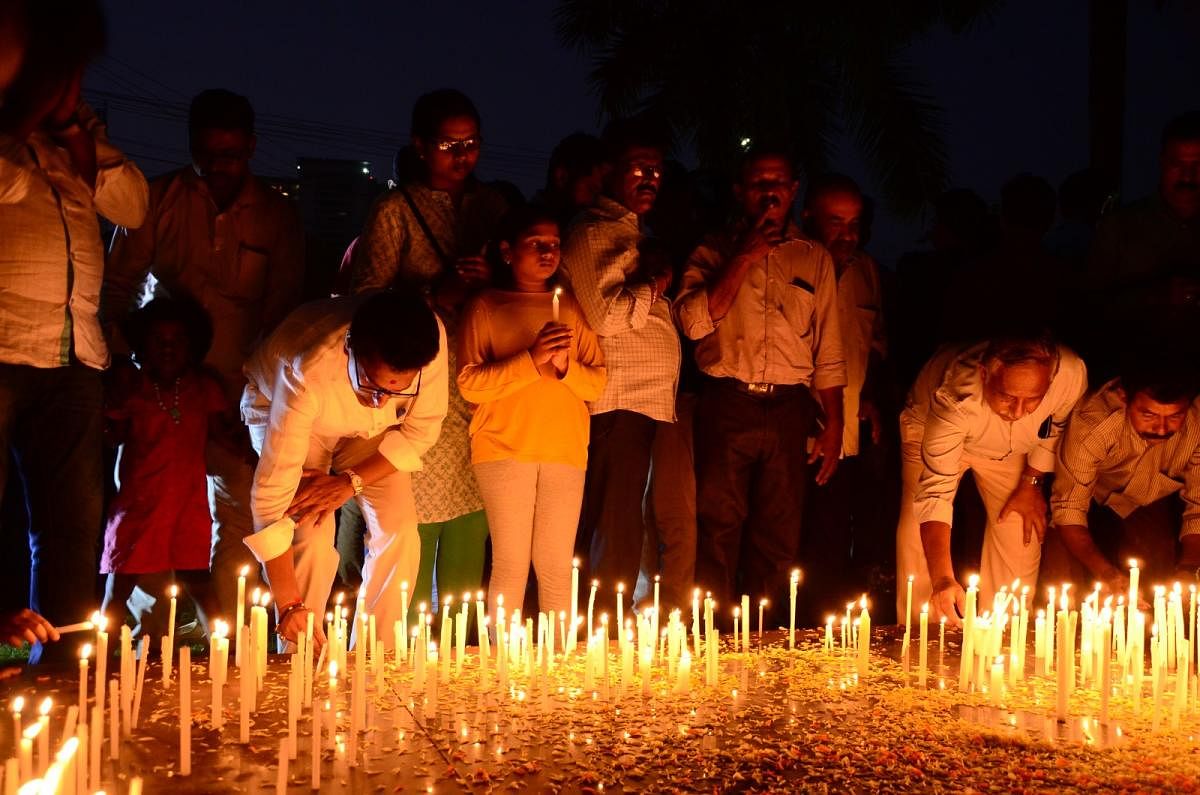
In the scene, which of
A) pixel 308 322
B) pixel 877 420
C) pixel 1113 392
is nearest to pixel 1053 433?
pixel 1113 392

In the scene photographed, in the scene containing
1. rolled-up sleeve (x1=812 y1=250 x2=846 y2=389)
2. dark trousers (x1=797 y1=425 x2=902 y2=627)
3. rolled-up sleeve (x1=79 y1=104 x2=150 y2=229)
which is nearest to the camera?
rolled-up sleeve (x1=79 y1=104 x2=150 y2=229)

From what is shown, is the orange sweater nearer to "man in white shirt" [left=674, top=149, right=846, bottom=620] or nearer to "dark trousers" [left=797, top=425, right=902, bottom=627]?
"man in white shirt" [left=674, top=149, right=846, bottom=620]

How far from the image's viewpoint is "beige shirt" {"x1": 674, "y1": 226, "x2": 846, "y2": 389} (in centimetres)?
609

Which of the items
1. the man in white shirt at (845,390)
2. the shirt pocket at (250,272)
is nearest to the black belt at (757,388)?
the man in white shirt at (845,390)

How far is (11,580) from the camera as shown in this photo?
7.12 m

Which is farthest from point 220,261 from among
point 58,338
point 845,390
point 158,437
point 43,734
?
point 845,390

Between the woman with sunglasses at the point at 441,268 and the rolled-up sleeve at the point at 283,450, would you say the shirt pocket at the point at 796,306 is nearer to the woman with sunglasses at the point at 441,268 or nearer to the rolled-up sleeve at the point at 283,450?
the woman with sunglasses at the point at 441,268

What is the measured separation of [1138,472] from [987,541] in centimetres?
81

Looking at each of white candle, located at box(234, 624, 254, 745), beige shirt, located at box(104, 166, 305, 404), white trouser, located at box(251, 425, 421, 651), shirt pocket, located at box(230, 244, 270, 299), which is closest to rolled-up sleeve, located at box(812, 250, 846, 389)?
white trouser, located at box(251, 425, 421, 651)

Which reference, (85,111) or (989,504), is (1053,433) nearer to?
(989,504)

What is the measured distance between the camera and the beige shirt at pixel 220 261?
5730 mm

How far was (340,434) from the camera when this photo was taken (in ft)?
17.4

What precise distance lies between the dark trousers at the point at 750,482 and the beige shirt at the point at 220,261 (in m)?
2.22

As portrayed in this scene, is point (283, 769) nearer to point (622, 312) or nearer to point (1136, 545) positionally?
point (622, 312)
